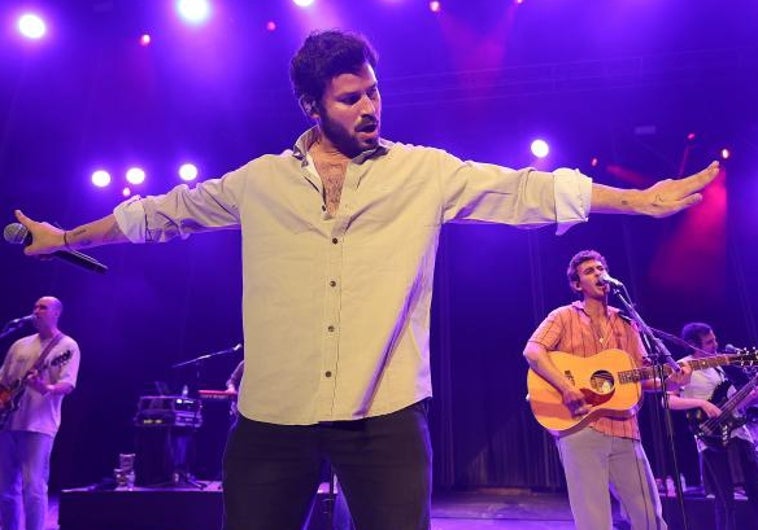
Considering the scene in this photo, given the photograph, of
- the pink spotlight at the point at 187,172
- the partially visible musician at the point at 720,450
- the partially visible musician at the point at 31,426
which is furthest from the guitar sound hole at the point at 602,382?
the pink spotlight at the point at 187,172

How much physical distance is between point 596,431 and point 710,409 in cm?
251

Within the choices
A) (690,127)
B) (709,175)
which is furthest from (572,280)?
(690,127)

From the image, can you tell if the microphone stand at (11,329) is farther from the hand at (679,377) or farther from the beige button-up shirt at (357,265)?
the hand at (679,377)

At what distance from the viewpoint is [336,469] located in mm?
1598

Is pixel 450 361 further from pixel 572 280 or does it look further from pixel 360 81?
pixel 360 81

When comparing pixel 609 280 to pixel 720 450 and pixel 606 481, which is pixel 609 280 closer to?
pixel 606 481

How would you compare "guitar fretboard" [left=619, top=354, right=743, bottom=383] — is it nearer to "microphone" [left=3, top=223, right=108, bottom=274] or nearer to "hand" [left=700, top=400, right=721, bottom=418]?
"hand" [left=700, top=400, right=721, bottom=418]

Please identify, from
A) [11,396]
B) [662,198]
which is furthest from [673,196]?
[11,396]

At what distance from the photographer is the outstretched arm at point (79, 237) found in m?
2.06

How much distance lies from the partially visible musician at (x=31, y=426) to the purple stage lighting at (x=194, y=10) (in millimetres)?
4529

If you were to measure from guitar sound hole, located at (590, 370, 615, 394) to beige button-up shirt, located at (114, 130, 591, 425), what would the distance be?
A: 9.63ft

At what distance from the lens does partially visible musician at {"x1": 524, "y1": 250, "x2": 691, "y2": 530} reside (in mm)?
3799

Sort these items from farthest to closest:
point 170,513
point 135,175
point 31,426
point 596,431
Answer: point 135,175 → point 170,513 → point 31,426 → point 596,431

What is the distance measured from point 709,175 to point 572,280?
3.32 meters
